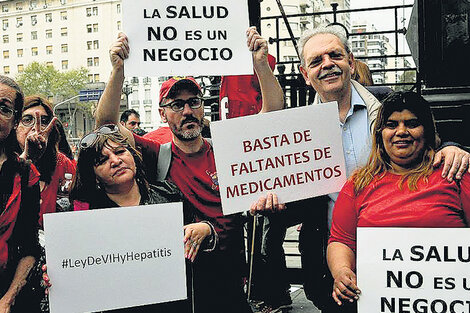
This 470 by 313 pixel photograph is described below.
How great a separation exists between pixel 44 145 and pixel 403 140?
1.81 m

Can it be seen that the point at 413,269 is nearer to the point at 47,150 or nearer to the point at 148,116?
the point at 47,150

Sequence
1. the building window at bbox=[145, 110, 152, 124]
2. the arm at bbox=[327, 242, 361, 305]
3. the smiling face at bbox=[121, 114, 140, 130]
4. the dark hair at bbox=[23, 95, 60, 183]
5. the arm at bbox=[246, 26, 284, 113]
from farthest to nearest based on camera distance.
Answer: the building window at bbox=[145, 110, 152, 124] < the smiling face at bbox=[121, 114, 140, 130] < the dark hair at bbox=[23, 95, 60, 183] < the arm at bbox=[246, 26, 284, 113] < the arm at bbox=[327, 242, 361, 305]

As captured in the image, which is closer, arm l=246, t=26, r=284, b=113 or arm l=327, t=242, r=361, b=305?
arm l=327, t=242, r=361, b=305

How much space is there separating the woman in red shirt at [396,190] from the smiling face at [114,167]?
907mm

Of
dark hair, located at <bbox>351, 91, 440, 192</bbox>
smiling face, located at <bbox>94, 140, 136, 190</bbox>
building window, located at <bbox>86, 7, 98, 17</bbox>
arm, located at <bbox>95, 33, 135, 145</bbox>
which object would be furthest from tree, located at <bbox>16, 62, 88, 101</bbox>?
dark hair, located at <bbox>351, 91, 440, 192</bbox>

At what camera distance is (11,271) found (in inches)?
95.6

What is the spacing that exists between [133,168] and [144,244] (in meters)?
0.34

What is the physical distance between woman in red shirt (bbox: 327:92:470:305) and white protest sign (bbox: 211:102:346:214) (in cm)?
23

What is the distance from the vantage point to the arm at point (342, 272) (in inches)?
92.2

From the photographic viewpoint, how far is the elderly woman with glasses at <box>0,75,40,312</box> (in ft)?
7.89

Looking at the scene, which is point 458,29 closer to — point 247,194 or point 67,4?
point 247,194

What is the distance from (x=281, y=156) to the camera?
2744 millimetres

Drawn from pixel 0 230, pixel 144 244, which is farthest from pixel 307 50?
pixel 0 230

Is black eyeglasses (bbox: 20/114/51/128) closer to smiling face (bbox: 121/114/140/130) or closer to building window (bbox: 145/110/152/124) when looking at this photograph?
smiling face (bbox: 121/114/140/130)
